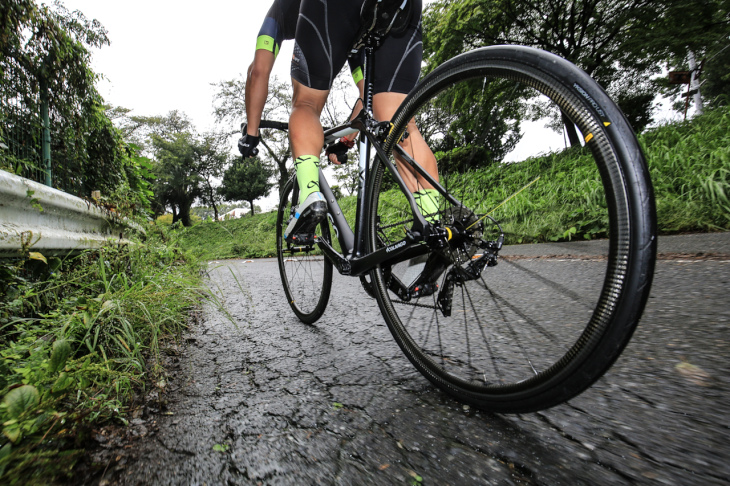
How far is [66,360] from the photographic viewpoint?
3.43ft

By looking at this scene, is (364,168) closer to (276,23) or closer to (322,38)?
(322,38)

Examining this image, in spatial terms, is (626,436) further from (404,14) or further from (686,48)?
(686,48)

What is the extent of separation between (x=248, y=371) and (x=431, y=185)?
3.59 feet

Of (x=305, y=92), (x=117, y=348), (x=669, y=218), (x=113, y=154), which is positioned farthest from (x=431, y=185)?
(x=113, y=154)

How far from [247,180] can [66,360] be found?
4198cm

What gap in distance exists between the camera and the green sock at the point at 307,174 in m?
2.00

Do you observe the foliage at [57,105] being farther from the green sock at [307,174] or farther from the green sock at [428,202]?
the green sock at [428,202]

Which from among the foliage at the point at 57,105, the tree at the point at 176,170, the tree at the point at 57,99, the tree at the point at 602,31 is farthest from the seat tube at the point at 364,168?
the tree at the point at 176,170

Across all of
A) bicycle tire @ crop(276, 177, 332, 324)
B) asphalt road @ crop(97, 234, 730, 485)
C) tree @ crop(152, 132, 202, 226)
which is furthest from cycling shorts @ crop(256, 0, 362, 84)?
tree @ crop(152, 132, 202, 226)

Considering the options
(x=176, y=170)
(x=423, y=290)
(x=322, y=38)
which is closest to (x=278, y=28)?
(x=322, y=38)

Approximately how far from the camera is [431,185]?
1449mm

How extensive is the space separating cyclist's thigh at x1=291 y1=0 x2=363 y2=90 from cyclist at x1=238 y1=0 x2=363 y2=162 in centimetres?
28

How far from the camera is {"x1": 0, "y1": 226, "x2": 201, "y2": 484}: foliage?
0.78 meters

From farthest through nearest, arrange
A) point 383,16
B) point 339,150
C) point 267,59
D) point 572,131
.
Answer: point 339,150 → point 267,59 → point 383,16 → point 572,131
